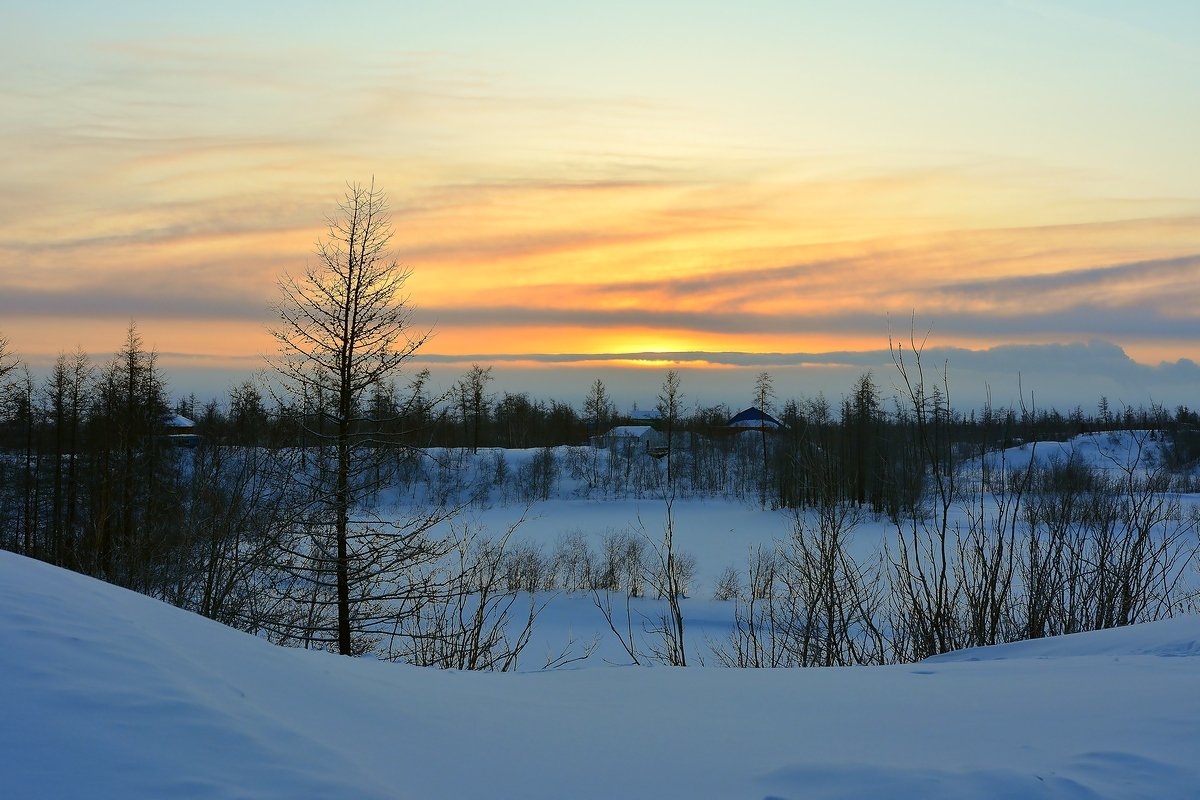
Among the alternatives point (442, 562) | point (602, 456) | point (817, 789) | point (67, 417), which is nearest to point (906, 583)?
point (817, 789)

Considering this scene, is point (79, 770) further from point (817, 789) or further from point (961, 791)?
point (961, 791)

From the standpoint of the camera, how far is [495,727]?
4.06 meters

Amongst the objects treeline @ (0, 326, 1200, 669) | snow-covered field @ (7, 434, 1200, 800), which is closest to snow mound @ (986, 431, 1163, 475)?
treeline @ (0, 326, 1200, 669)

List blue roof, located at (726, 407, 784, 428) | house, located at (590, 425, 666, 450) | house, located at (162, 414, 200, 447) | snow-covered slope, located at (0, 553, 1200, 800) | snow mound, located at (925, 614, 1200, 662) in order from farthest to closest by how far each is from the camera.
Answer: blue roof, located at (726, 407, 784, 428) → house, located at (590, 425, 666, 450) → house, located at (162, 414, 200, 447) → snow mound, located at (925, 614, 1200, 662) → snow-covered slope, located at (0, 553, 1200, 800)

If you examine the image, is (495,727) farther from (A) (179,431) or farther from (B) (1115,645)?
(A) (179,431)

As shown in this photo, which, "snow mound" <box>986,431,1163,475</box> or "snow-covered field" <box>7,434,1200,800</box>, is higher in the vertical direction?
"snow mound" <box>986,431,1163,475</box>

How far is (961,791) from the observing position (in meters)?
3.16

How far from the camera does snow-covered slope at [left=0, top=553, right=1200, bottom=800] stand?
277 centimetres

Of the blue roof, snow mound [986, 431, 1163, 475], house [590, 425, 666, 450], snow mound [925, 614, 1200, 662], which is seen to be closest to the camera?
snow mound [925, 614, 1200, 662]

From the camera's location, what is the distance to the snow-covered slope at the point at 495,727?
2771 mm

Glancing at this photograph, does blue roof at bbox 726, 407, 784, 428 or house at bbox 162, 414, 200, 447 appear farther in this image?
blue roof at bbox 726, 407, 784, 428

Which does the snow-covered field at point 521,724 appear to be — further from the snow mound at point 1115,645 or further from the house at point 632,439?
the house at point 632,439

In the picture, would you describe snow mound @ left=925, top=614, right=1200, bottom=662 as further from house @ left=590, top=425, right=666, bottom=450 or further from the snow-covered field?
house @ left=590, top=425, right=666, bottom=450

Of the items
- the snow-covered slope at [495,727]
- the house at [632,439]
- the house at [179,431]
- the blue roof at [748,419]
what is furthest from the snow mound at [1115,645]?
the blue roof at [748,419]
